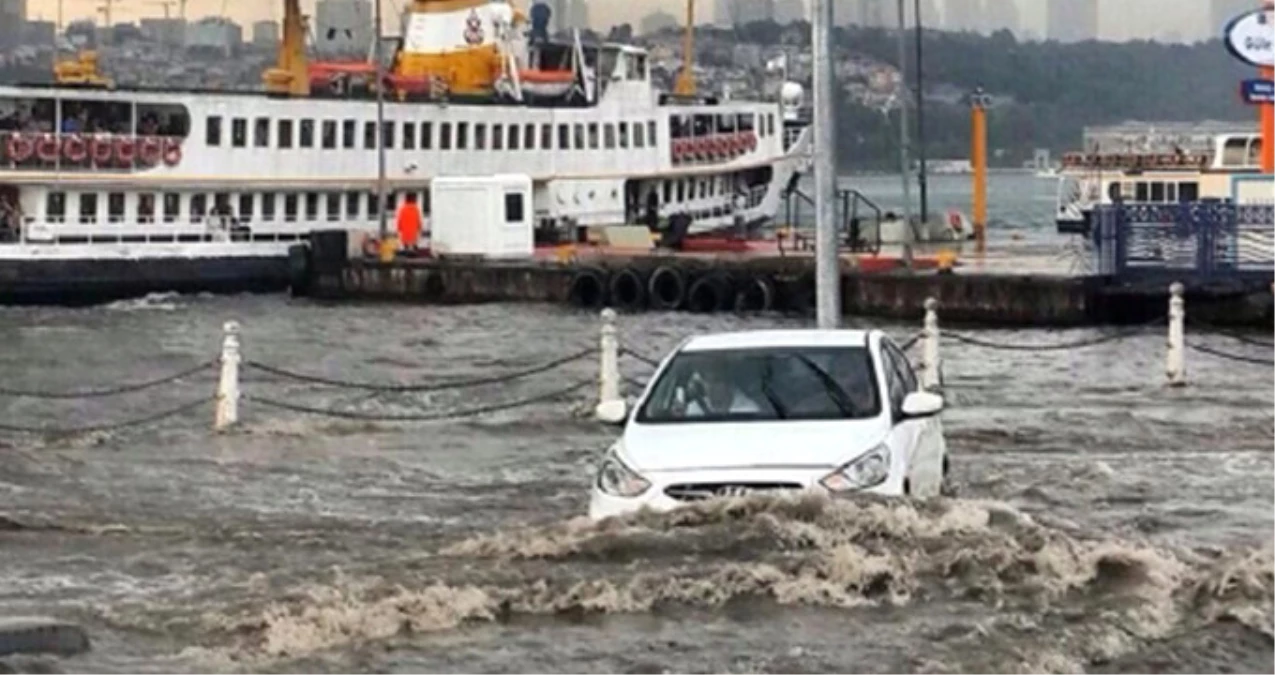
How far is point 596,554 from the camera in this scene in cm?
1374

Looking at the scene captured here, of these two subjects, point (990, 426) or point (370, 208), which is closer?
point (990, 426)

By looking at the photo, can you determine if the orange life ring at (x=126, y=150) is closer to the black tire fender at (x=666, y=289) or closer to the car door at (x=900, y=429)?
the black tire fender at (x=666, y=289)

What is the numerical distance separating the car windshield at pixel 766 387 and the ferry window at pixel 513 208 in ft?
144

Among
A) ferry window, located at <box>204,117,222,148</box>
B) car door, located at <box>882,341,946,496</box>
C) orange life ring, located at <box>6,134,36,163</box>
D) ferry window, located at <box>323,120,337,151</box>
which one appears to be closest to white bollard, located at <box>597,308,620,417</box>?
car door, located at <box>882,341,946,496</box>

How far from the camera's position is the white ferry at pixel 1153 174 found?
66750 mm

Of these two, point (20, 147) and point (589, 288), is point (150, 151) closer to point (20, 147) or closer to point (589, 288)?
point (20, 147)

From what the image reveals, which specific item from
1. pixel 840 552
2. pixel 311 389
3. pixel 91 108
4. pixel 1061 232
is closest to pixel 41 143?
pixel 91 108

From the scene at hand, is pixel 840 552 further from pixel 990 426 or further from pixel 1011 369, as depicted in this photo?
pixel 1011 369

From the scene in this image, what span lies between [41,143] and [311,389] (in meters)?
26.2

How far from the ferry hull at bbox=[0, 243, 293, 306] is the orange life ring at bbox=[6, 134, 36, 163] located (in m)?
2.83

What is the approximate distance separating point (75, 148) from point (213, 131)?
13.9 ft

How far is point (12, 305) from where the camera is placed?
178 feet

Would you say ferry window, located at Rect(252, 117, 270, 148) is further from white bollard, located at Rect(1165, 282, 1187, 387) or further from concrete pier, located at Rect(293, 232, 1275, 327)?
white bollard, located at Rect(1165, 282, 1187, 387)

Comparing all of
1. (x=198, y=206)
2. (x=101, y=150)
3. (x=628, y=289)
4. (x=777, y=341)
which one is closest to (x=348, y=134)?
(x=198, y=206)
